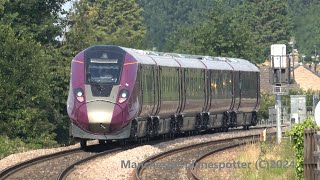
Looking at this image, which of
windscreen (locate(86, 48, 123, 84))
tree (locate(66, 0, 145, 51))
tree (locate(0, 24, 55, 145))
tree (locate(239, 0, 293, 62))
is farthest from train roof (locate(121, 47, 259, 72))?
tree (locate(239, 0, 293, 62))

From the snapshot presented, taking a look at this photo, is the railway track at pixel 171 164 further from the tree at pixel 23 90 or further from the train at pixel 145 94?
the tree at pixel 23 90

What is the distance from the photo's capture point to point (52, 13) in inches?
2596

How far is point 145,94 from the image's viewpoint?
→ 110 ft

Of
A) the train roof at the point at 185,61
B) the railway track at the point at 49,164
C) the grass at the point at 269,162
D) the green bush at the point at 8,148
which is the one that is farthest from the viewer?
the train roof at the point at 185,61

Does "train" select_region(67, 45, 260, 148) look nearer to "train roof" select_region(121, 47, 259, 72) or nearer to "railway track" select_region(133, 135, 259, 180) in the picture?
"train roof" select_region(121, 47, 259, 72)

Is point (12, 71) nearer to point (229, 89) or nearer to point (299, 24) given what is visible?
point (229, 89)

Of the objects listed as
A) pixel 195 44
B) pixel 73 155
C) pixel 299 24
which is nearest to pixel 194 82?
pixel 73 155

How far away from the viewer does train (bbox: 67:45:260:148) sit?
1222 inches

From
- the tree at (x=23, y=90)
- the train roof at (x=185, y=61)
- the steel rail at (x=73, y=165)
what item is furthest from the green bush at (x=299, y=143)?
the tree at (x=23, y=90)

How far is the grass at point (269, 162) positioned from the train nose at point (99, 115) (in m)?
4.54

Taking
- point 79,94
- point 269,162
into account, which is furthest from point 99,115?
point 269,162

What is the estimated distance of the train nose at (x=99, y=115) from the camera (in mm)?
30875

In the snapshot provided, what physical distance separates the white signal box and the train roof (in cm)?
436

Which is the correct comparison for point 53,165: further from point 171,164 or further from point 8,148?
point 8,148
